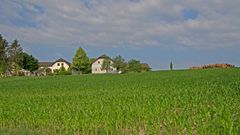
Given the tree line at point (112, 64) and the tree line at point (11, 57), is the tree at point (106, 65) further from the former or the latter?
the tree line at point (11, 57)

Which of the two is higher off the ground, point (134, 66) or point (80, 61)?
point (80, 61)

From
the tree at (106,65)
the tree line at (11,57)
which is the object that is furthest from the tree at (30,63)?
the tree at (106,65)

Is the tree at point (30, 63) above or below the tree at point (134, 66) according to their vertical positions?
above

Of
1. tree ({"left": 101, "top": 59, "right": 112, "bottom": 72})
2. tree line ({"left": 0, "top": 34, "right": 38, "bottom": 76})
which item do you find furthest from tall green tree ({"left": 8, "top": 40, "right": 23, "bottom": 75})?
tree ({"left": 101, "top": 59, "right": 112, "bottom": 72})

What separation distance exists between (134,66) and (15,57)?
124 ft

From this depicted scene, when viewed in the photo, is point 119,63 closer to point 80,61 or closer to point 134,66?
point 134,66

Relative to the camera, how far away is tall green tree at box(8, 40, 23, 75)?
94.0m

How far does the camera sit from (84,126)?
10.4 meters

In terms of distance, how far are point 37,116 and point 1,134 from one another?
83.6 inches

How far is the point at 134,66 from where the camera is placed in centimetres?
10169

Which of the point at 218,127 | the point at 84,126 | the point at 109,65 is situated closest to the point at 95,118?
the point at 84,126

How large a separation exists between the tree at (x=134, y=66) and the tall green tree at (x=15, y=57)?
1377 inches

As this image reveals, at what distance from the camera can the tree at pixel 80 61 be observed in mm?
98275

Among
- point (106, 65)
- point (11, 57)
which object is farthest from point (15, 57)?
point (106, 65)
